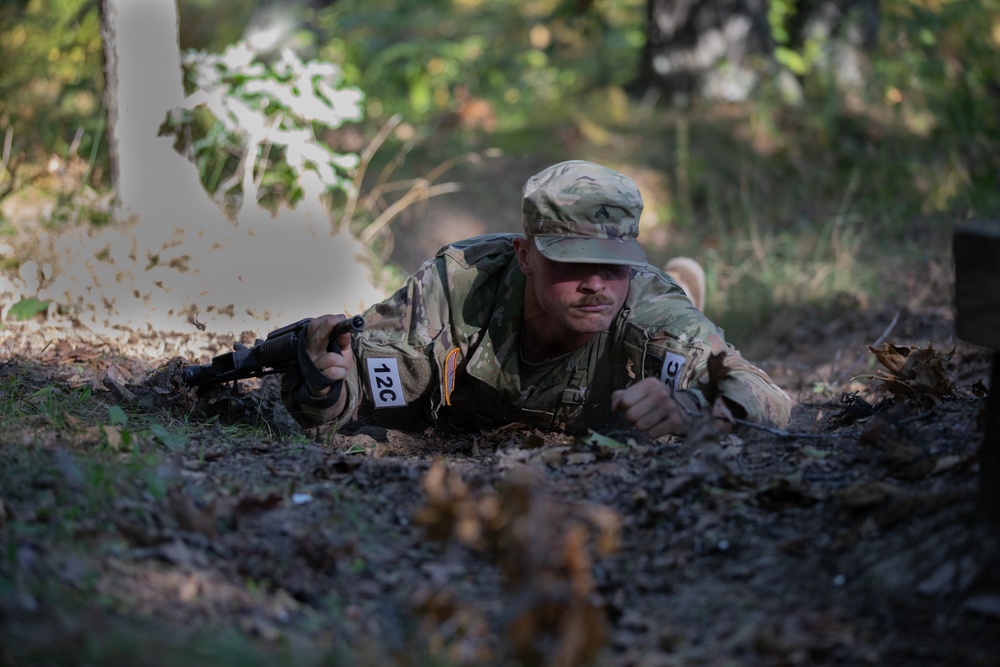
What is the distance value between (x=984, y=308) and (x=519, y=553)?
1.01 metres

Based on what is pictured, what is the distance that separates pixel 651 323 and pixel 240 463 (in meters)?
1.54

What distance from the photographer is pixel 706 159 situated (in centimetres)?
844

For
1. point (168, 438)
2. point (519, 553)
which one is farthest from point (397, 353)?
point (519, 553)

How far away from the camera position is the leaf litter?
1.85 metres

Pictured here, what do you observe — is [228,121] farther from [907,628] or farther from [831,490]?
[907,628]

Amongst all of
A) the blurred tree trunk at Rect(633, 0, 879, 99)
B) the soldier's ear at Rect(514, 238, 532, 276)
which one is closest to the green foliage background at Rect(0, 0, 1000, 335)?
the blurred tree trunk at Rect(633, 0, 879, 99)

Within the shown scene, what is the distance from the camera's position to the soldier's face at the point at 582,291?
347 cm

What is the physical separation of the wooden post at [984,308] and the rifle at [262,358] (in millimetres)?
1999

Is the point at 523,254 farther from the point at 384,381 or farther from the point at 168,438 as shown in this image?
the point at 168,438

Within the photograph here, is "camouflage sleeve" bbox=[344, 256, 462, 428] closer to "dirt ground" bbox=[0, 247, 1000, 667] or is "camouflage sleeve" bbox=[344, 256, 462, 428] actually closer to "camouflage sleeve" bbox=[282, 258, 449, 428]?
"camouflage sleeve" bbox=[282, 258, 449, 428]

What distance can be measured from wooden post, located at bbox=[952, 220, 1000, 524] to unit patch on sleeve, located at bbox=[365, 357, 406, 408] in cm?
222

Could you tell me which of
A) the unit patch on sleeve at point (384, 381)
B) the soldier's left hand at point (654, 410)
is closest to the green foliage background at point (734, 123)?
the unit patch on sleeve at point (384, 381)

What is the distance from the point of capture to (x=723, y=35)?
899 centimetres

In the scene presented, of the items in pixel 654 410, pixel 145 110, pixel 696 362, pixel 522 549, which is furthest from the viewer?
pixel 145 110
